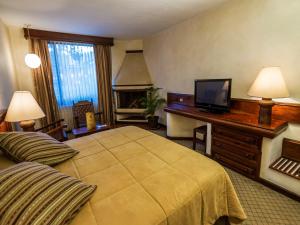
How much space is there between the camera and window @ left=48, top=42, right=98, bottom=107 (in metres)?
3.71

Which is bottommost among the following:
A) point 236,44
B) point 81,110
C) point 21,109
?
point 81,110

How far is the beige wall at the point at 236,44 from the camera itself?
1.93 meters

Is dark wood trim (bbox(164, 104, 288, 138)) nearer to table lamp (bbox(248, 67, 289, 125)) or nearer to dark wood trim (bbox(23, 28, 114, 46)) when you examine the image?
table lamp (bbox(248, 67, 289, 125))

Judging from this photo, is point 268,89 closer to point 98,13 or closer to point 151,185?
point 151,185

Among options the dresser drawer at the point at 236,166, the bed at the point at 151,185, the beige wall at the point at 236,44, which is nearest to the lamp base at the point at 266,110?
the beige wall at the point at 236,44

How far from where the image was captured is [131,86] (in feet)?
14.8

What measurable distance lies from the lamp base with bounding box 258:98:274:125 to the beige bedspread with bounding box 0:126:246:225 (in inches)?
43.2

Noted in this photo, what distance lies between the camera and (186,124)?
3.47m

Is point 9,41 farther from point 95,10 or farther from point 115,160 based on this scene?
point 115,160

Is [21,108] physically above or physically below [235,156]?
above

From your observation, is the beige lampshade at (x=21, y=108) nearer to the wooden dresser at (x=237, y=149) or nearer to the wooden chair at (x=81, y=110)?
the wooden chair at (x=81, y=110)

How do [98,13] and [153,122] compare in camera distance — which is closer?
[98,13]

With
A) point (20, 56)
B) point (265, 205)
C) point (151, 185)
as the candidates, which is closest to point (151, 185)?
point (151, 185)

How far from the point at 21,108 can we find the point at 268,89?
289cm
